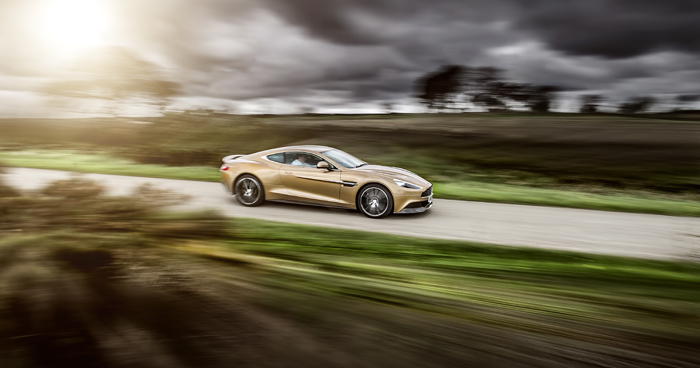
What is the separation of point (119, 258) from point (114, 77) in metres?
36.1

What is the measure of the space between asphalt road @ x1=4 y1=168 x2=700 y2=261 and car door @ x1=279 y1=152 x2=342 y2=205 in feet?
0.99

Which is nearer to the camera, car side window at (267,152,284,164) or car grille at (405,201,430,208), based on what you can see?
car grille at (405,201,430,208)

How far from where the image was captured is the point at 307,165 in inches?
329

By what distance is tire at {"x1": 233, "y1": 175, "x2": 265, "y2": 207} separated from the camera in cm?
871

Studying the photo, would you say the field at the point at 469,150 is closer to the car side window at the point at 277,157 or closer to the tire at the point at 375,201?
the tire at the point at 375,201

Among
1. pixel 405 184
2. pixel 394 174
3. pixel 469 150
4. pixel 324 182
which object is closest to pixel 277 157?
pixel 324 182

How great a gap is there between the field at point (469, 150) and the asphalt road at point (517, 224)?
67.6 inches

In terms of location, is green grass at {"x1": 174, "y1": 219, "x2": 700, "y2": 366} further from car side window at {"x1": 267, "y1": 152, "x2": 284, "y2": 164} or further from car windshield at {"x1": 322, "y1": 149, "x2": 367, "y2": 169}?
car side window at {"x1": 267, "y1": 152, "x2": 284, "y2": 164}

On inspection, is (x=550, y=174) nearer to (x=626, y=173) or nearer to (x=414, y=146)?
(x=626, y=173)

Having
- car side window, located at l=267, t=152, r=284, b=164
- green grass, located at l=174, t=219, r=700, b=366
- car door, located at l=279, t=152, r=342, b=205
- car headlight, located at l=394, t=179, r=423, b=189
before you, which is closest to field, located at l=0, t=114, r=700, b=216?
car headlight, located at l=394, t=179, r=423, b=189

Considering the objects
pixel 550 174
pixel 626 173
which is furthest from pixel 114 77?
pixel 626 173

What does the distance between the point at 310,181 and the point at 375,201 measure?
1.33 meters

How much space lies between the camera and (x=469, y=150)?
26.2m

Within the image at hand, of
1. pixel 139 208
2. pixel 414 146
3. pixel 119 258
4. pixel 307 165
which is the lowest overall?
pixel 119 258
